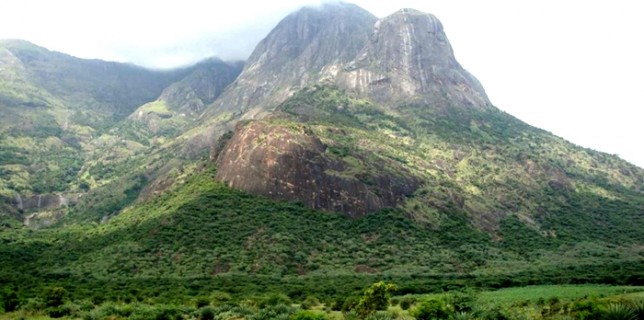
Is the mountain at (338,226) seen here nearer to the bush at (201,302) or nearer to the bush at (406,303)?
the bush at (201,302)

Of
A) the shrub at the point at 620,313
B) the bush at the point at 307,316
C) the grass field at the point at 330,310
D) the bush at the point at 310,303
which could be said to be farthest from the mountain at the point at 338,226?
the shrub at the point at 620,313

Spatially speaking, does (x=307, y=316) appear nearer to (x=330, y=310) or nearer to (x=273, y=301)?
(x=330, y=310)

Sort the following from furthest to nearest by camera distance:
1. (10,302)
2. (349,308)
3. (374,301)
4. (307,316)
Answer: (349,308)
(10,302)
(374,301)
(307,316)

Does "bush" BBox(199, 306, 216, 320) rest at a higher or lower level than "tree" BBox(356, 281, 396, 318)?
lower

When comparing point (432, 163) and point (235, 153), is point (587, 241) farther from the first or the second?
point (235, 153)

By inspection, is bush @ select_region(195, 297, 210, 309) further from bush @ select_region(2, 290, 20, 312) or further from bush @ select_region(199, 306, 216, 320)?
bush @ select_region(2, 290, 20, 312)

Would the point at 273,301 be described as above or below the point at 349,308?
below

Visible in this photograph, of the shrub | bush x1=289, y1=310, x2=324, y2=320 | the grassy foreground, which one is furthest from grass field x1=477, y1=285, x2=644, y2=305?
the shrub

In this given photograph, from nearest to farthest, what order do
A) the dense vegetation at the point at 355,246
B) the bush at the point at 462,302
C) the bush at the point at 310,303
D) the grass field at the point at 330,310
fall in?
the grass field at the point at 330,310, the bush at the point at 462,302, the dense vegetation at the point at 355,246, the bush at the point at 310,303

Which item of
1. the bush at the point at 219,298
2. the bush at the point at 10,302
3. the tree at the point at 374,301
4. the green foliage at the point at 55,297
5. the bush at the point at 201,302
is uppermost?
the tree at the point at 374,301

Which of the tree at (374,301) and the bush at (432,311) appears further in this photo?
the tree at (374,301)

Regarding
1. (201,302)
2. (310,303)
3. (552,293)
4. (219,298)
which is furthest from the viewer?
(552,293)

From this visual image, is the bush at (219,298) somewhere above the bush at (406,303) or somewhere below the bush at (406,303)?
below

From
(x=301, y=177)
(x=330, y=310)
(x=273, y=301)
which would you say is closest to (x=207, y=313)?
(x=273, y=301)
